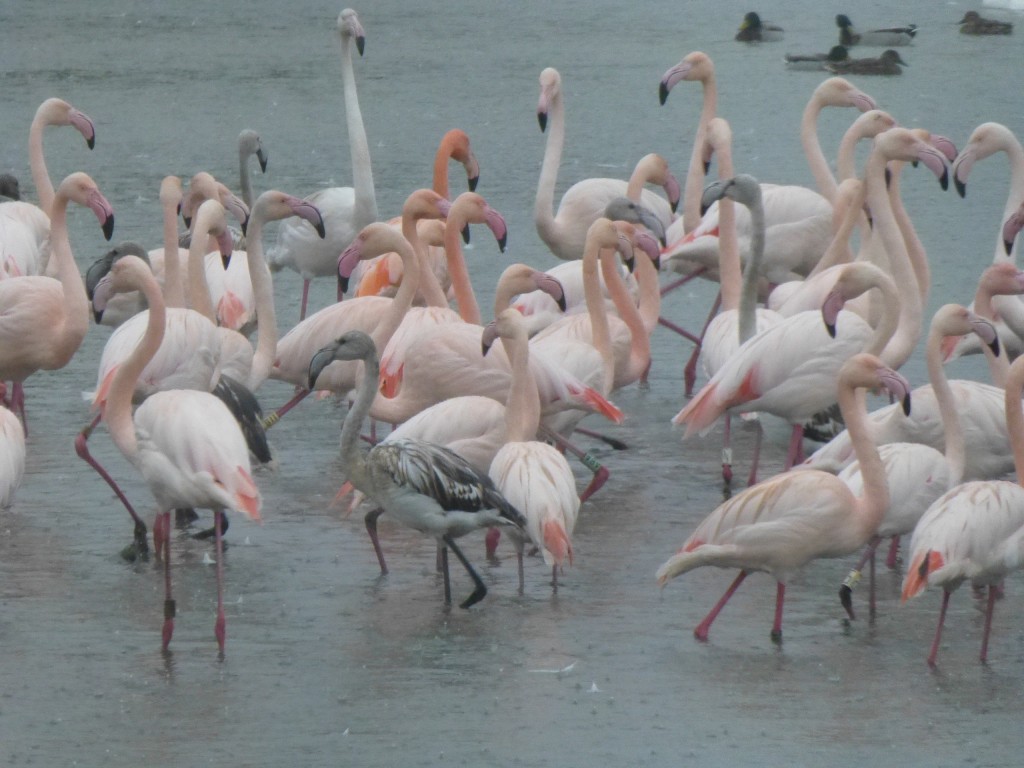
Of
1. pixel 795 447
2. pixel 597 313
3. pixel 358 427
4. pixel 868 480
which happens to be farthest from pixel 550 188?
pixel 868 480

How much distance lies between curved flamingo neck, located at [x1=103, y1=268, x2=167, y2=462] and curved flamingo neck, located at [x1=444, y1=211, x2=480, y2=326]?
2058 millimetres

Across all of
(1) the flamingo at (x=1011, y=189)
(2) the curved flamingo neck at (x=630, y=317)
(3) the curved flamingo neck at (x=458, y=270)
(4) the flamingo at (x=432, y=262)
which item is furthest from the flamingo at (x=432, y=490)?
(1) the flamingo at (x=1011, y=189)

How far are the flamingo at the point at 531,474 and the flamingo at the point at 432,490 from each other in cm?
7

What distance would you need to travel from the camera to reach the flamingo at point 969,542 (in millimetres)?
5441

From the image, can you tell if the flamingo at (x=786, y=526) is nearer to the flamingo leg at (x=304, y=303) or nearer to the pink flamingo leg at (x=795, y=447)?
the pink flamingo leg at (x=795, y=447)

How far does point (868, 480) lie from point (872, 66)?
13.5 meters

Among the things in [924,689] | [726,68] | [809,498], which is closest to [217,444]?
[809,498]

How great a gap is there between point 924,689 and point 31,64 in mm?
16261

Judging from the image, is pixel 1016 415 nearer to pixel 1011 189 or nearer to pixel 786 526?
pixel 786 526

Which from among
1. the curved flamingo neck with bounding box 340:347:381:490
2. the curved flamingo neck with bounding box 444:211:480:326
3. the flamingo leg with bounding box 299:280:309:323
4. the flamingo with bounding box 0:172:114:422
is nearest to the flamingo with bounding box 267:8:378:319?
the flamingo leg with bounding box 299:280:309:323

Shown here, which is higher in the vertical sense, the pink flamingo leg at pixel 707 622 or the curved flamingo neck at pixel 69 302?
the curved flamingo neck at pixel 69 302

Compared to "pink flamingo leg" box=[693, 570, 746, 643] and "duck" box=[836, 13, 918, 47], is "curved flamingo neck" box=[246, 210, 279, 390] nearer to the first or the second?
"pink flamingo leg" box=[693, 570, 746, 643]

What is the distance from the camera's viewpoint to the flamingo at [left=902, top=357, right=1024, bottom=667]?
544cm

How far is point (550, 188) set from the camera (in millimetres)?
10102
